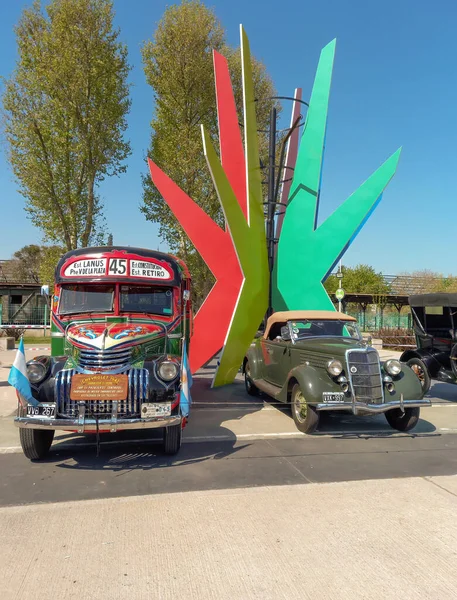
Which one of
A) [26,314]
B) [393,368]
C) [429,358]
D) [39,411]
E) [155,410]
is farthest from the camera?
[26,314]

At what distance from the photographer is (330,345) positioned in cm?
680

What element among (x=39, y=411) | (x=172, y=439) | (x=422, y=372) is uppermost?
(x=39, y=411)

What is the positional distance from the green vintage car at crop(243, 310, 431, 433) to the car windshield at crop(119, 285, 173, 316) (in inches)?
90.3

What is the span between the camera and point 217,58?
1146 cm

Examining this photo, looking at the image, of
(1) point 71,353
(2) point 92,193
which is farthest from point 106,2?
(1) point 71,353

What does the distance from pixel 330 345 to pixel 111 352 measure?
3452mm

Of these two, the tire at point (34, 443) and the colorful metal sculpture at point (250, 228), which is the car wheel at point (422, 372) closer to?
the colorful metal sculpture at point (250, 228)

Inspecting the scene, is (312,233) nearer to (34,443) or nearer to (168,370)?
(168,370)

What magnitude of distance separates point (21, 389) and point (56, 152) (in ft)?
52.8

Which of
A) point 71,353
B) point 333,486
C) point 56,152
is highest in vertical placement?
point 56,152

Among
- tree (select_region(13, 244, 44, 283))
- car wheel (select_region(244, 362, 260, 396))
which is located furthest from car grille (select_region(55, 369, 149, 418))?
tree (select_region(13, 244, 44, 283))

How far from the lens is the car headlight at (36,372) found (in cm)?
487

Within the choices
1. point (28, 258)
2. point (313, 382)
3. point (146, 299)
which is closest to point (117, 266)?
point (146, 299)

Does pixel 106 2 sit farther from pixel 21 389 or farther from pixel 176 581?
pixel 176 581
